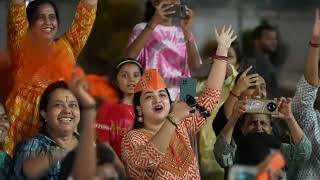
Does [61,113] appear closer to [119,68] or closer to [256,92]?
[119,68]

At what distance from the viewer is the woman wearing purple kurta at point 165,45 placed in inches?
301

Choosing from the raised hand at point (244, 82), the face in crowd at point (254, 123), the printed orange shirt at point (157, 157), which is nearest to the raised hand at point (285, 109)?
the face in crowd at point (254, 123)

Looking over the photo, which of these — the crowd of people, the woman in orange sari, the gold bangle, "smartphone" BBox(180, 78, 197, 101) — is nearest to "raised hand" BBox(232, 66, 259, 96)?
the crowd of people

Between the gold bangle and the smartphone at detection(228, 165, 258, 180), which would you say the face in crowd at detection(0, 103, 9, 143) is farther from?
the smartphone at detection(228, 165, 258, 180)

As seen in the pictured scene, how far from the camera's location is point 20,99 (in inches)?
270

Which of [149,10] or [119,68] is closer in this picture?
[119,68]

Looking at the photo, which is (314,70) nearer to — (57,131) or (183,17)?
(183,17)

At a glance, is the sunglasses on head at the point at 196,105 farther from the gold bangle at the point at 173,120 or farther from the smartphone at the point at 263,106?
the smartphone at the point at 263,106

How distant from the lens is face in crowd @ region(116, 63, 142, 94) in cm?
712

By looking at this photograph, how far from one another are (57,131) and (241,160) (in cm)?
128

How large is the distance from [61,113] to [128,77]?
1041mm

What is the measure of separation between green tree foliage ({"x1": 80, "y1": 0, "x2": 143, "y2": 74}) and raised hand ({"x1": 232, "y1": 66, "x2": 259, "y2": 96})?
100 cm

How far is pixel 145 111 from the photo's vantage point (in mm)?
6492

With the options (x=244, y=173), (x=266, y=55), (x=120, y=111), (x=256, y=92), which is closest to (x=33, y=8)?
(x=120, y=111)
